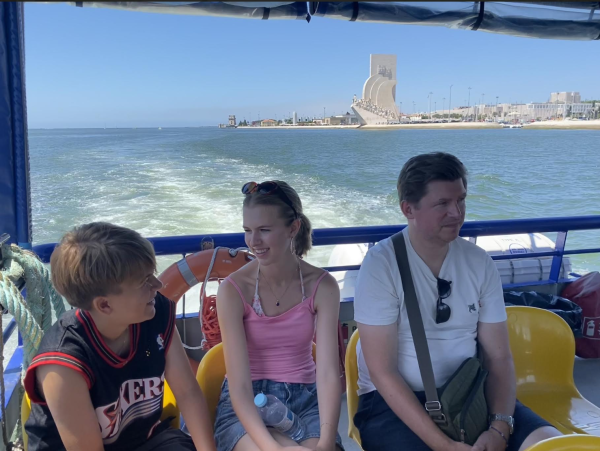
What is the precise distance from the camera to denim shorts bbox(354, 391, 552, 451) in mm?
1300

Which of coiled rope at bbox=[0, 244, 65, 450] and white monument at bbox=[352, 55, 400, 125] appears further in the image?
white monument at bbox=[352, 55, 400, 125]

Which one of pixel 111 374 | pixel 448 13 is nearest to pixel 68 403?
pixel 111 374

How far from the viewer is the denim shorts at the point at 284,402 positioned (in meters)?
1.30

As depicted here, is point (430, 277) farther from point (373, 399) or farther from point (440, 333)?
point (373, 399)

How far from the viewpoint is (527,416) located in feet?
4.44

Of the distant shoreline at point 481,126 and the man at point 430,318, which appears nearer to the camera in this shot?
the man at point 430,318

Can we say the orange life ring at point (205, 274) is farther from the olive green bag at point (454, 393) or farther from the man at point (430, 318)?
the olive green bag at point (454, 393)

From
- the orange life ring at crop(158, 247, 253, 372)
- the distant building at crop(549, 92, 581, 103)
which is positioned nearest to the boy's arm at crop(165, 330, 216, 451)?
the orange life ring at crop(158, 247, 253, 372)

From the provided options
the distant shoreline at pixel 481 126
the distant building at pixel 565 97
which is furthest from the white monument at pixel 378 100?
the distant building at pixel 565 97

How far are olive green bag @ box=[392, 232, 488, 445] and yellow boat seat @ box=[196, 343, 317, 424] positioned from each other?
1.06 ft

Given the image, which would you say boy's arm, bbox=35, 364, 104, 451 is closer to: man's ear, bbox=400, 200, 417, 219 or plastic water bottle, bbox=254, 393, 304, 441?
plastic water bottle, bbox=254, 393, 304, 441

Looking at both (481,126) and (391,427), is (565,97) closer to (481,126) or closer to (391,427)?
(481,126)

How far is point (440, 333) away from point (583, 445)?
441 millimetres

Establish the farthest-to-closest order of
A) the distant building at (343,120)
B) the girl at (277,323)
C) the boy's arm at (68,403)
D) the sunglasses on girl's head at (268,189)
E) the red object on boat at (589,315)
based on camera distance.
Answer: the distant building at (343,120), the red object on boat at (589,315), the sunglasses on girl's head at (268,189), the girl at (277,323), the boy's arm at (68,403)
